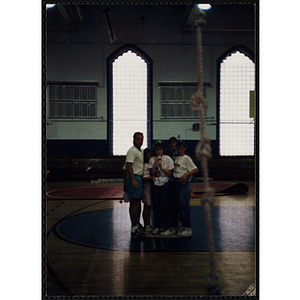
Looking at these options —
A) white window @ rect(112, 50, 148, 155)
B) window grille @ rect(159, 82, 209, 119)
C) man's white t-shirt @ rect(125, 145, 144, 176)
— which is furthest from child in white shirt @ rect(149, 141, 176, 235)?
window grille @ rect(159, 82, 209, 119)

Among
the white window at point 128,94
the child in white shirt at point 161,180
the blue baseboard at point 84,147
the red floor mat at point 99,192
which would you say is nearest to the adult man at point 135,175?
the child in white shirt at point 161,180

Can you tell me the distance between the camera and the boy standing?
2.20m

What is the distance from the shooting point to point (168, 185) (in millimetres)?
2375

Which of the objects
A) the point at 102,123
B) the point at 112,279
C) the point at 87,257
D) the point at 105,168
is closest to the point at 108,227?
the point at 87,257

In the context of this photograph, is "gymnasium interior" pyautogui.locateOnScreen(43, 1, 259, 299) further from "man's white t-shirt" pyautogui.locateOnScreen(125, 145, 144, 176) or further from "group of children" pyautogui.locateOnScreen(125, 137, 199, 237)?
"man's white t-shirt" pyautogui.locateOnScreen(125, 145, 144, 176)

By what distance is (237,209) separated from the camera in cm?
361

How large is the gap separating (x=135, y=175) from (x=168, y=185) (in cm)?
29

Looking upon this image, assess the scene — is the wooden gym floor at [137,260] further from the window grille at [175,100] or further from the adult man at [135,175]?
Result: the window grille at [175,100]

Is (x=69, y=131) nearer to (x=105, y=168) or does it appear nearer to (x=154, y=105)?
(x=105, y=168)

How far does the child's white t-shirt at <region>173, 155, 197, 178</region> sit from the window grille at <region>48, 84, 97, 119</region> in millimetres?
5523

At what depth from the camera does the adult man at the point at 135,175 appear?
2228 millimetres

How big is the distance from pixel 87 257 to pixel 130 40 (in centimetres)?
646

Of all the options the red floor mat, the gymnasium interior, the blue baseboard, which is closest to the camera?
the red floor mat

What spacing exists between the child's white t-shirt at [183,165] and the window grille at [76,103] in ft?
18.1
